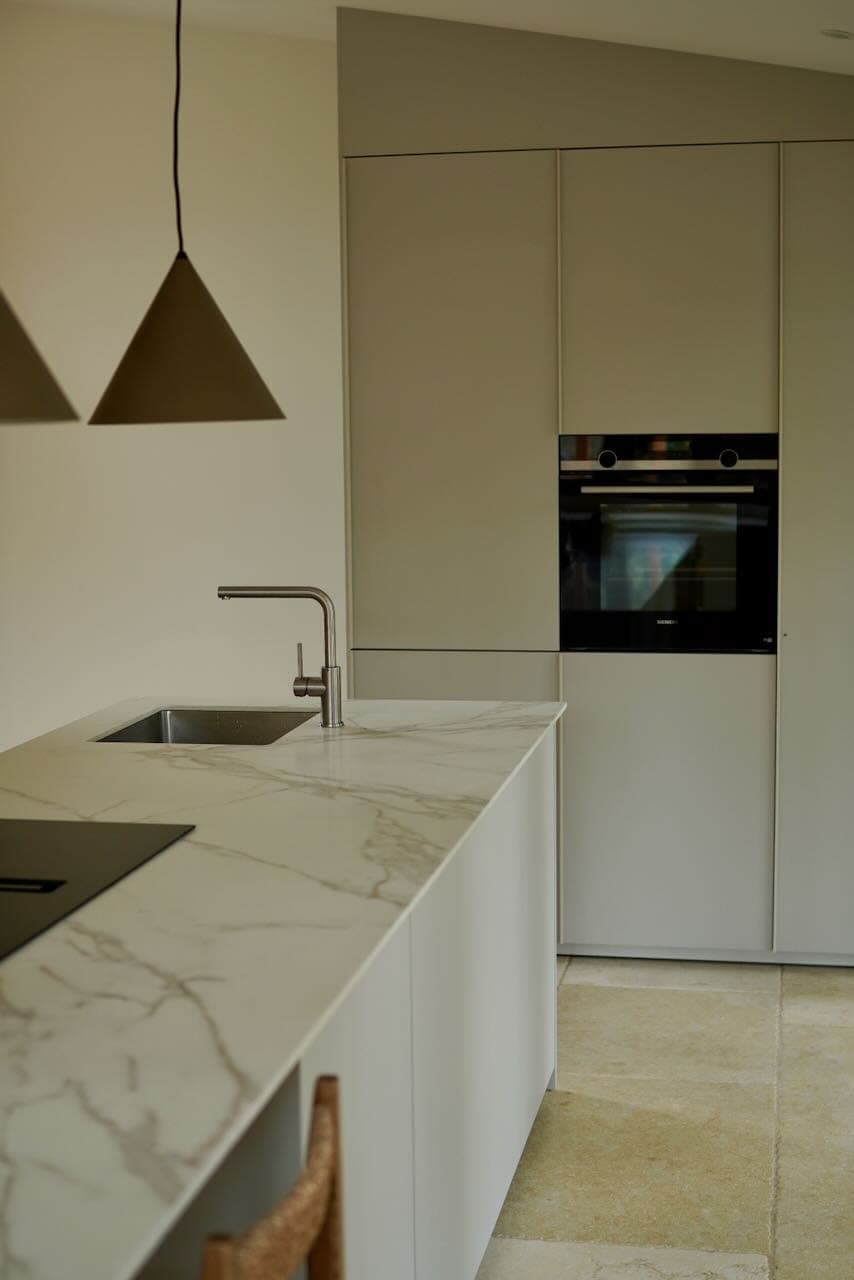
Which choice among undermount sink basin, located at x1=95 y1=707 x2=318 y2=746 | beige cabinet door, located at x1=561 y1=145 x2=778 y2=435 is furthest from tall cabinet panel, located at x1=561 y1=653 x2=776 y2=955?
undermount sink basin, located at x1=95 y1=707 x2=318 y2=746

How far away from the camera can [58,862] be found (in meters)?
2.15

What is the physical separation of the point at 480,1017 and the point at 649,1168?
0.82 metres

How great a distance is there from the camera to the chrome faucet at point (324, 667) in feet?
10.4

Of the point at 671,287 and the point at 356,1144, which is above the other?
the point at 671,287

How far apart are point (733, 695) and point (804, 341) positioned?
1002 mm

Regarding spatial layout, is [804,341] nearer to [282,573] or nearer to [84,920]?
[282,573]

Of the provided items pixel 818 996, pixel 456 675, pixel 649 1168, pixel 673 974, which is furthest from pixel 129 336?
pixel 649 1168

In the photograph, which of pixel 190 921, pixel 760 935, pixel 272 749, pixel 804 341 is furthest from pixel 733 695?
pixel 190 921

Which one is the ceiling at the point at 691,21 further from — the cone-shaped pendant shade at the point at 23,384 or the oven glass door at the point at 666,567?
the cone-shaped pendant shade at the point at 23,384

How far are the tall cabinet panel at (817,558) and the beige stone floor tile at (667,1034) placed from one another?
1.31ft

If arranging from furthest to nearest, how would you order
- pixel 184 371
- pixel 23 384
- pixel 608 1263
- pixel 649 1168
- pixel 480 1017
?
pixel 649 1168 → pixel 608 1263 → pixel 480 1017 → pixel 184 371 → pixel 23 384

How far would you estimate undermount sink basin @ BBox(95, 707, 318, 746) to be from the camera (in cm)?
348

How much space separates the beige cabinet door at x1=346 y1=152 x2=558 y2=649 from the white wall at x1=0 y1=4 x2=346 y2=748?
87cm

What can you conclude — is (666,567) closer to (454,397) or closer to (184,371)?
(454,397)
